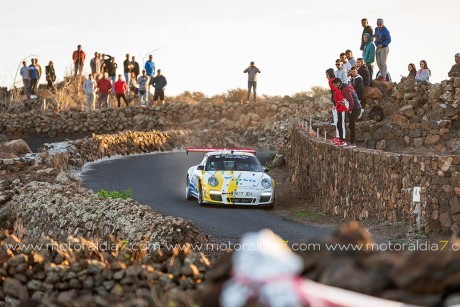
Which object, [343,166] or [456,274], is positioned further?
[343,166]

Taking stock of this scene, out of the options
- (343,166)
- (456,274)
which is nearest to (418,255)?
(456,274)

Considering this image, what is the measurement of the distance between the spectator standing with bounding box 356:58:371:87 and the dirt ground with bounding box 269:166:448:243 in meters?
4.13

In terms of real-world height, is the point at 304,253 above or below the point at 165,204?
above

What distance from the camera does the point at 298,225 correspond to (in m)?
23.6

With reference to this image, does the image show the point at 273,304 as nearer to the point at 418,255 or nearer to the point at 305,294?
the point at 305,294

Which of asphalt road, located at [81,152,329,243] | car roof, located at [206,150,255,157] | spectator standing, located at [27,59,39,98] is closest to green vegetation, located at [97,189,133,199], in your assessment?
asphalt road, located at [81,152,329,243]

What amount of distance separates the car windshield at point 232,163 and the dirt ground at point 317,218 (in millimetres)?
1246

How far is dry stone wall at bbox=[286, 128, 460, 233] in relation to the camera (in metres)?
21.1

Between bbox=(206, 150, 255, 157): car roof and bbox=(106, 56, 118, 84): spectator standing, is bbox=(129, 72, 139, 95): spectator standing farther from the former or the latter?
bbox=(206, 150, 255, 157): car roof

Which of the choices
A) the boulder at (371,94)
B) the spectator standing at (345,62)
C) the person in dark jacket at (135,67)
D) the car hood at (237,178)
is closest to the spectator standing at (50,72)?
the person in dark jacket at (135,67)

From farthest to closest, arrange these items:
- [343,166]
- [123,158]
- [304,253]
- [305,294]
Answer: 1. [123,158]
2. [343,166]
3. [304,253]
4. [305,294]

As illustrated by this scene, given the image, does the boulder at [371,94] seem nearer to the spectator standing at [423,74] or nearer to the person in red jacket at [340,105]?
the spectator standing at [423,74]

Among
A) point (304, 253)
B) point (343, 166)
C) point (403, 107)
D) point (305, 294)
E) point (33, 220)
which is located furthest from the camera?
point (403, 107)

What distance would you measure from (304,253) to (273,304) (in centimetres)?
77
